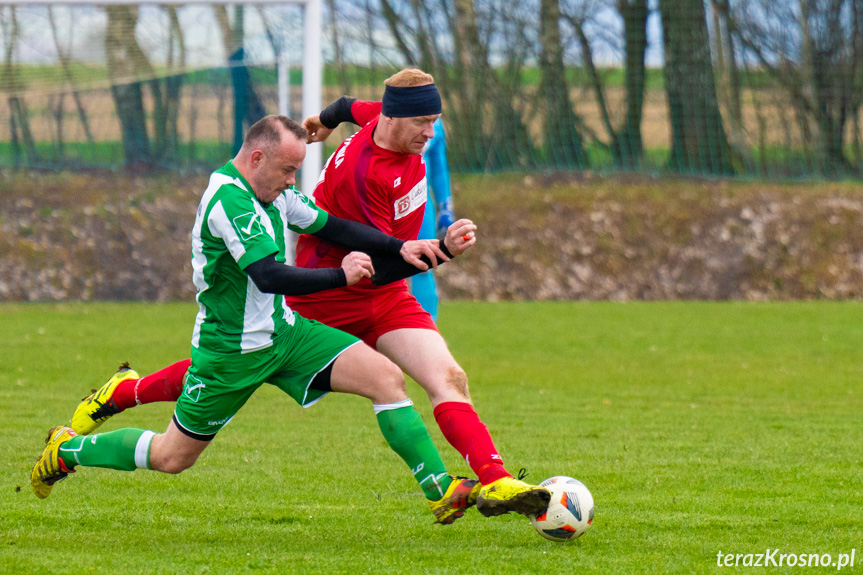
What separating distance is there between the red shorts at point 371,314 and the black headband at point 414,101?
0.78 meters

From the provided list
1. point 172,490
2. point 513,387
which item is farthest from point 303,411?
point 172,490

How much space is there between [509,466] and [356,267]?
2.04m

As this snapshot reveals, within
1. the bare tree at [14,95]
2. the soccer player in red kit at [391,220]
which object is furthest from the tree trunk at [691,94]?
the soccer player in red kit at [391,220]

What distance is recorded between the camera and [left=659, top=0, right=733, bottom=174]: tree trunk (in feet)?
55.6

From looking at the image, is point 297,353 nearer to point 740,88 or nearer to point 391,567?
point 391,567

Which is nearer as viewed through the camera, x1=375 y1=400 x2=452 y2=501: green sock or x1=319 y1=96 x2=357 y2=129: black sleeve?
x1=375 y1=400 x2=452 y2=501: green sock

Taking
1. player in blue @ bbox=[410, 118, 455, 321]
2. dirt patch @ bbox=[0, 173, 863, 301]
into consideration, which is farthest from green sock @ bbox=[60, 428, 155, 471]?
dirt patch @ bbox=[0, 173, 863, 301]

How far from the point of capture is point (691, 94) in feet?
56.3

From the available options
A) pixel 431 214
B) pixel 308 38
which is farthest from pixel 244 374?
pixel 308 38

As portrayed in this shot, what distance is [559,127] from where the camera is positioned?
16781mm

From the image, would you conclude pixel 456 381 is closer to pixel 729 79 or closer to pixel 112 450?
pixel 112 450

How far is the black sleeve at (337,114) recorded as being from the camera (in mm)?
5332

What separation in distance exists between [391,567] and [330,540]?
0.51 metres

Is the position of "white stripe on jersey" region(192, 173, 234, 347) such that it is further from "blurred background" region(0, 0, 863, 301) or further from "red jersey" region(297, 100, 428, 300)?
"blurred background" region(0, 0, 863, 301)
